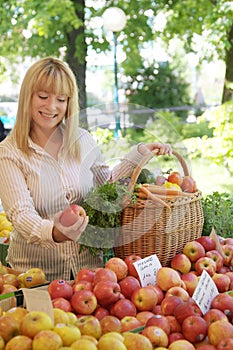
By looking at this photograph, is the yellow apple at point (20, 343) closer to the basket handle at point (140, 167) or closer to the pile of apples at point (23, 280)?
the pile of apples at point (23, 280)

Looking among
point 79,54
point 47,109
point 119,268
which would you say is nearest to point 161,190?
point 119,268

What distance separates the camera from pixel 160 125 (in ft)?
6.84

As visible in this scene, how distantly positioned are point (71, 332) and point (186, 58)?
11.7 m

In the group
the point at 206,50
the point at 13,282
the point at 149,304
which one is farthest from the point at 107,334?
the point at 206,50

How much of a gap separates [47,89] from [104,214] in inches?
20.7

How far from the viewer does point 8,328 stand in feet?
4.66

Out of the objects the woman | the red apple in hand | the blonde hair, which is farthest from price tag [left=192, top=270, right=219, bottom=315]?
the blonde hair

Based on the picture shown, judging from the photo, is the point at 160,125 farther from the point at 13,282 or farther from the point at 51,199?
the point at 13,282

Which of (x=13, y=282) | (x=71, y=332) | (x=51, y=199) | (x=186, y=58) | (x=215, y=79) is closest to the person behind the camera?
(x=71, y=332)

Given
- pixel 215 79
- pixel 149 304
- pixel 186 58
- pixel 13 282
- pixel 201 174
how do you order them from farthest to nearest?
pixel 215 79
pixel 186 58
pixel 201 174
pixel 13 282
pixel 149 304

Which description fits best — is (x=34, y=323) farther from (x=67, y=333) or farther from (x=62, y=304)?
(x=62, y=304)

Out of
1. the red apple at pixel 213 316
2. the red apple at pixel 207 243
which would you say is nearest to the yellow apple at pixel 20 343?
the red apple at pixel 213 316

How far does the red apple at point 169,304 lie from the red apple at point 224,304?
12 centimetres

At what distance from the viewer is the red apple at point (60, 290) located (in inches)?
68.0
